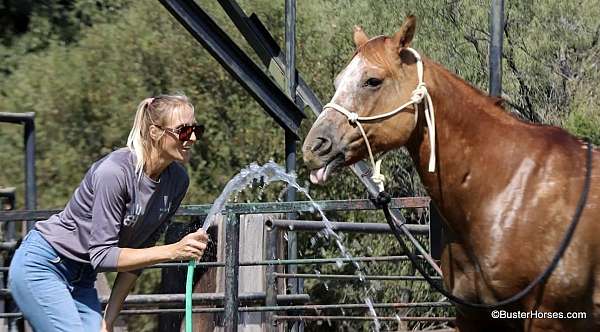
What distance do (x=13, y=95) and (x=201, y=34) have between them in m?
5.74

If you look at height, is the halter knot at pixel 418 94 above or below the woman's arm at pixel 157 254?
above

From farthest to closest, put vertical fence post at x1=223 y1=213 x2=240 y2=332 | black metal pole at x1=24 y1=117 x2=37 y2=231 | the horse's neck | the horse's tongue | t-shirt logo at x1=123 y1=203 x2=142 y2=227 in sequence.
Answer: black metal pole at x1=24 y1=117 x2=37 y2=231 < vertical fence post at x1=223 y1=213 x2=240 y2=332 < the horse's tongue < the horse's neck < t-shirt logo at x1=123 y1=203 x2=142 y2=227

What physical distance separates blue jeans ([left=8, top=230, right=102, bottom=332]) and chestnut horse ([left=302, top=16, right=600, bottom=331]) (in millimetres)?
1162

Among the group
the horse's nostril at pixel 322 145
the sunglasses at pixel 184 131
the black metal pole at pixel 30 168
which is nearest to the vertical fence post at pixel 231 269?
the horse's nostril at pixel 322 145

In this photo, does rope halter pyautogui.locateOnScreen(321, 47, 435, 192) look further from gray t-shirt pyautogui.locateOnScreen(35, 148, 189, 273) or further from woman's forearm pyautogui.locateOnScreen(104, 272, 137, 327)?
woman's forearm pyautogui.locateOnScreen(104, 272, 137, 327)

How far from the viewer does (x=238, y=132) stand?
13352 mm

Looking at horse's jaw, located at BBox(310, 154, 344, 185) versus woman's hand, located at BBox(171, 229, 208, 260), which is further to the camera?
horse's jaw, located at BBox(310, 154, 344, 185)

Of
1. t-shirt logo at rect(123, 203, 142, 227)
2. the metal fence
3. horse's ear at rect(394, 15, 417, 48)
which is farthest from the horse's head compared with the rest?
the metal fence

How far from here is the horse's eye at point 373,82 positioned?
16.0ft

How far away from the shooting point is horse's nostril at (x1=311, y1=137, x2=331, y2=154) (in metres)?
4.86

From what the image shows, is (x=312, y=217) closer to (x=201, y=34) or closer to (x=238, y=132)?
(x=238, y=132)

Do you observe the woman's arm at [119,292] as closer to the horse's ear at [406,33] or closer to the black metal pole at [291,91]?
the horse's ear at [406,33]

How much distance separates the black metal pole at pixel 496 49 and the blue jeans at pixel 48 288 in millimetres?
2979

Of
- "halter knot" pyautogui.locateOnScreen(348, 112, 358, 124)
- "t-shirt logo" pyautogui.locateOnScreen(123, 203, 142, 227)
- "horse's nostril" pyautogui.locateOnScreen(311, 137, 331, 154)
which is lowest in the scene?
"t-shirt logo" pyautogui.locateOnScreen(123, 203, 142, 227)
